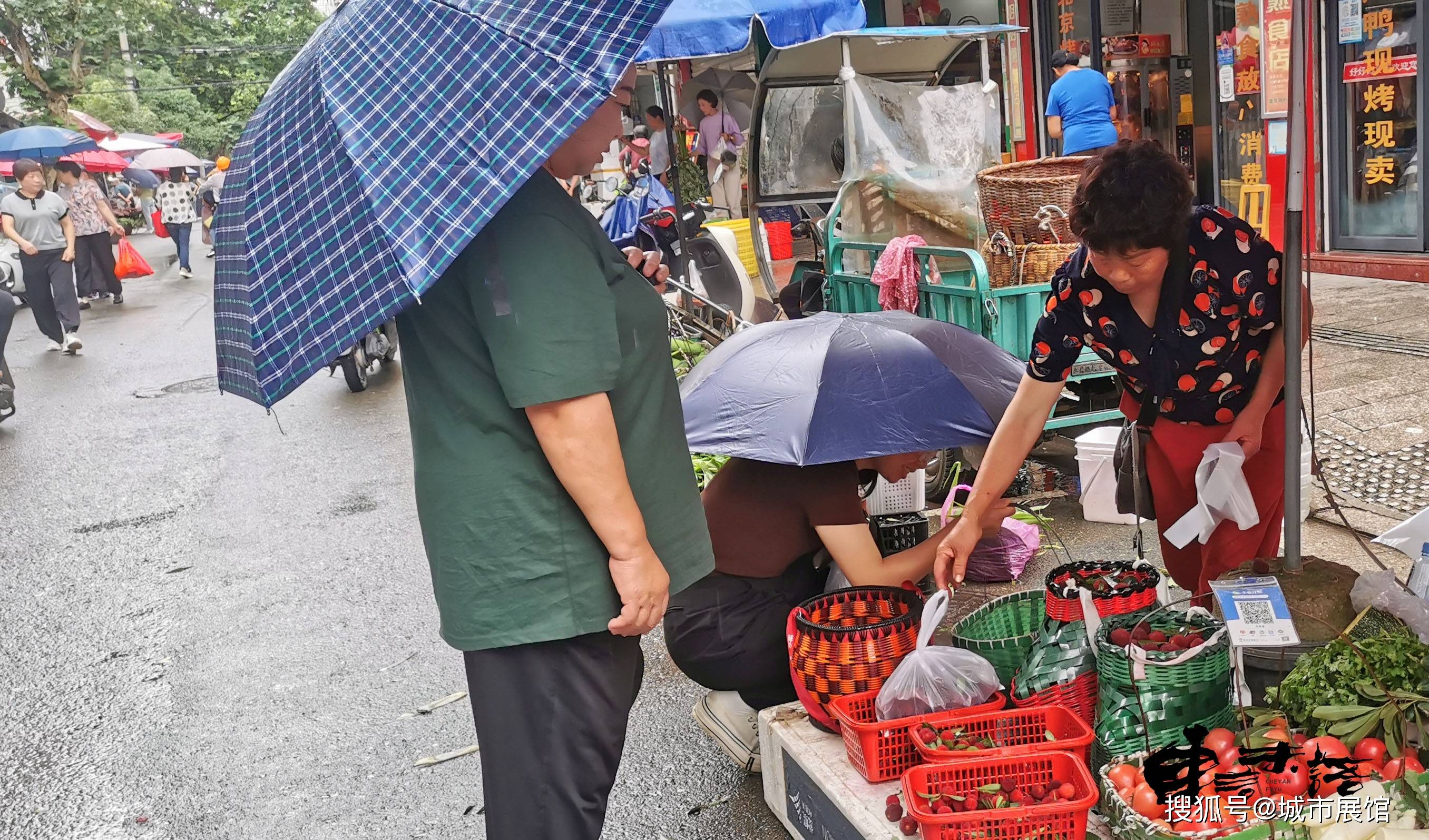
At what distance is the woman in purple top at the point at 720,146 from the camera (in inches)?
494

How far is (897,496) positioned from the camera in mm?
5125

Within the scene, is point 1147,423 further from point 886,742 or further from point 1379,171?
point 1379,171

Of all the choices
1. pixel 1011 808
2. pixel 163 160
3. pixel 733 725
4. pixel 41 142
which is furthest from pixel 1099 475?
pixel 163 160

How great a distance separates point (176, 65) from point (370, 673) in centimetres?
5061

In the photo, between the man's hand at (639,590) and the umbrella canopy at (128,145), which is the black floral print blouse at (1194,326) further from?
the umbrella canopy at (128,145)

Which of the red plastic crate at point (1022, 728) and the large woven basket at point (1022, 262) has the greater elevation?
the large woven basket at point (1022, 262)

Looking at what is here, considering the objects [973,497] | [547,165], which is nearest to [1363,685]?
[973,497]

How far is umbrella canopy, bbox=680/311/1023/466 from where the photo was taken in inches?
130

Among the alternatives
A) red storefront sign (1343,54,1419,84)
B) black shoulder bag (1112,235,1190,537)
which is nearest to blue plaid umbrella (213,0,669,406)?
black shoulder bag (1112,235,1190,537)

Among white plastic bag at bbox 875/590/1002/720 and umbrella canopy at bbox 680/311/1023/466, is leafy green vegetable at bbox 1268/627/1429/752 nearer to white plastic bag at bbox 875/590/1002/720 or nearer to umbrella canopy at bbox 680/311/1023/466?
white plastic bag at bbox 875/590/1002/720

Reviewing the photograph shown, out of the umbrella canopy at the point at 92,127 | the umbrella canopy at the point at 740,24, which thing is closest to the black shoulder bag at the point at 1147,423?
the umbrella canopy at the point at 740,24

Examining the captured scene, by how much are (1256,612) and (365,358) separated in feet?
29.9

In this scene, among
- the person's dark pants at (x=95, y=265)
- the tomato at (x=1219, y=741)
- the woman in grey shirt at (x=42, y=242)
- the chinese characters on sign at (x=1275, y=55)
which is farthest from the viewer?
the person's dark pants at (x=95, y=265)

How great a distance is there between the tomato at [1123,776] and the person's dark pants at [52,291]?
13153 mm
